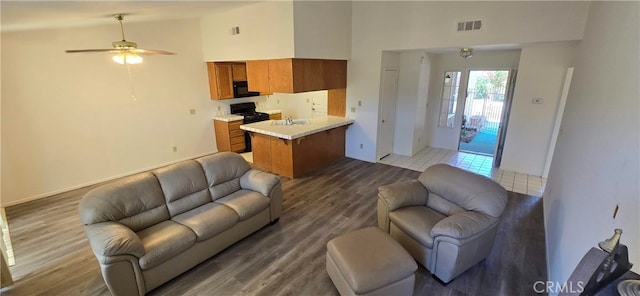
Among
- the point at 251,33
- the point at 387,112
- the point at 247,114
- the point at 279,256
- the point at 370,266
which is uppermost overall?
the point at 251,33

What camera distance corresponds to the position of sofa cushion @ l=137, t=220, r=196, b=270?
2.38m

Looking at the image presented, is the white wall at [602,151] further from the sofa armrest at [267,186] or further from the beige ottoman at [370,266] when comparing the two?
the sofa armrest at [267,186]

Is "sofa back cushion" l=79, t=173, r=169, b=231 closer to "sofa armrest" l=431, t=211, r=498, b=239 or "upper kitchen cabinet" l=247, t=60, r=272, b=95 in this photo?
"sofa armrest" l=431, t=211, r=498, b=239

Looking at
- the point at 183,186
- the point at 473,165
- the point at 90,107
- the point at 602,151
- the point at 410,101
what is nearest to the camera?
the point at 602,151

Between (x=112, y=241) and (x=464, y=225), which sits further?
(x=464, y=225)

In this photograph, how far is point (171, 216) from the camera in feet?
9.75

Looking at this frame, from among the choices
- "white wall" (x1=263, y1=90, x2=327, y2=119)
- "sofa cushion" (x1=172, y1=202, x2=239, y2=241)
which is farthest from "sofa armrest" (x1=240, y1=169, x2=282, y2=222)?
"white wall" (x1=263, y1=90, x2=327, y2=119)

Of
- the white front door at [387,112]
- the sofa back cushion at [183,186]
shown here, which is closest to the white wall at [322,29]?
the white front door at [387,112]

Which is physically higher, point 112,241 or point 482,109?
point 482,109

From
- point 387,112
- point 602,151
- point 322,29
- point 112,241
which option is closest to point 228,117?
point 322,29

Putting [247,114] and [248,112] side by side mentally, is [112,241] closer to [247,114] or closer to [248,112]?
[247,114]

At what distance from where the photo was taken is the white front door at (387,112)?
231 inches

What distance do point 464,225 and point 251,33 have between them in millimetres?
4585

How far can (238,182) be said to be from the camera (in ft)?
11.7
